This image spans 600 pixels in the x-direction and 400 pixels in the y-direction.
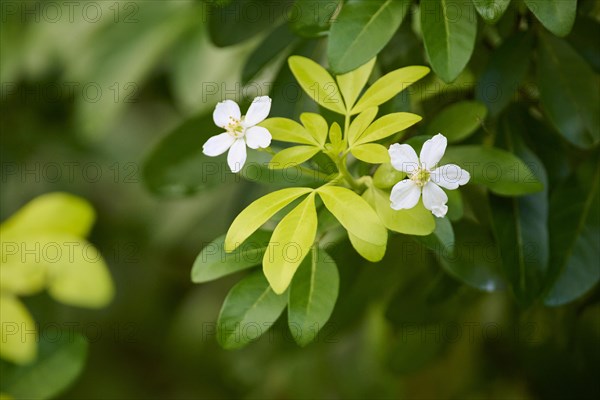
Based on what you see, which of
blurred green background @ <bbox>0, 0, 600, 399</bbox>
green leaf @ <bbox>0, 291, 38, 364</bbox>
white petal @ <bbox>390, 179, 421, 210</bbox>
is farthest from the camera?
blurred green background @ <bbox>0, 0, 600, 399</bbox>

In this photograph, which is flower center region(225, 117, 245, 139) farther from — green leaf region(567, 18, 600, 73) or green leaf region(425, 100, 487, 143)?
green leaf region(567, 18, 600, 73)

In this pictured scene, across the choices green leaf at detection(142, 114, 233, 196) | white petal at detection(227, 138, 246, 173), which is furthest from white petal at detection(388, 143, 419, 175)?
green leaf at detection(142, 114, 233, 196)

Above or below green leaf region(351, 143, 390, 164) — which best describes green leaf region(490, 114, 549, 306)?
below

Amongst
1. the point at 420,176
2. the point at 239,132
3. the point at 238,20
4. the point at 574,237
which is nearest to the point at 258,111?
the point at 239,132

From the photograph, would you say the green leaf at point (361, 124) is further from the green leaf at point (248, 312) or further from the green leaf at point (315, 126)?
the green leaf at point (248, 312)

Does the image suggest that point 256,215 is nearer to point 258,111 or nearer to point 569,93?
point 258,111

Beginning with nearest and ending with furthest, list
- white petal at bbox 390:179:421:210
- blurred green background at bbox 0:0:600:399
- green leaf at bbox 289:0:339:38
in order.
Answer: white petal at bbox 390:179:421:210 < green leaf at bbox 289:0:339:38 < blurred green background at bbox 0:0:600:399
